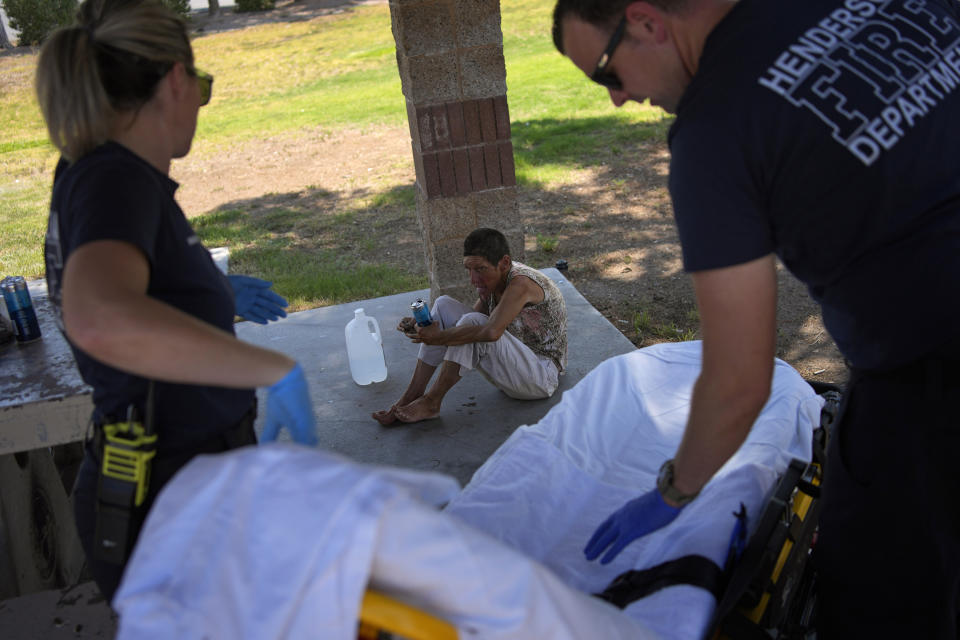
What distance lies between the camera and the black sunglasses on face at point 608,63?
1.50 m

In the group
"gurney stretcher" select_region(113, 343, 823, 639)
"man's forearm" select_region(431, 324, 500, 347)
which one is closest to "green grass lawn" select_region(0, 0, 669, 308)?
"gurney stretcher" select_region(113, 343, 823, 639)

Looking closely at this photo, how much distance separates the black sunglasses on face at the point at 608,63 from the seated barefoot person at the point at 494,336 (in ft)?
6.31

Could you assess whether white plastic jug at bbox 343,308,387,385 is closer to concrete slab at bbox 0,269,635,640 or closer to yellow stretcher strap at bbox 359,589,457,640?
concrete slab at bbox 0,269,635,640

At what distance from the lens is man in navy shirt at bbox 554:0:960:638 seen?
4.45 ft

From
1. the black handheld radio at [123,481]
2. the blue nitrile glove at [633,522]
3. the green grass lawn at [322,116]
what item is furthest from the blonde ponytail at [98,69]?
the blue nitrile glove at [633,522]

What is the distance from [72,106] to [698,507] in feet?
5.66

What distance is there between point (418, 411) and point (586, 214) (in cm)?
386

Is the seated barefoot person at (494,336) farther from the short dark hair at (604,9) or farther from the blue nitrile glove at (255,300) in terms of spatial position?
the short dark hair at (604,9)

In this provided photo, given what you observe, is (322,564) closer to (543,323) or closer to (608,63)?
(608,63)

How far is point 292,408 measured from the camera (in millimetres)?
1407

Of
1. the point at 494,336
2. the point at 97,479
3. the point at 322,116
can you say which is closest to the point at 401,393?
the point at 494,336

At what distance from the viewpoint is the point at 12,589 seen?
2.93 meters

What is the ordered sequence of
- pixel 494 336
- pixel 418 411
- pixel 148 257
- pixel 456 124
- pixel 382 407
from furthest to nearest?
pixel 456 124 < pixel 382 407 < pixel 418 411 < pixel 494 336 < pixel 148 257

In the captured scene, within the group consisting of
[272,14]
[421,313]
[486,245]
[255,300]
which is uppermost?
[255,300]
